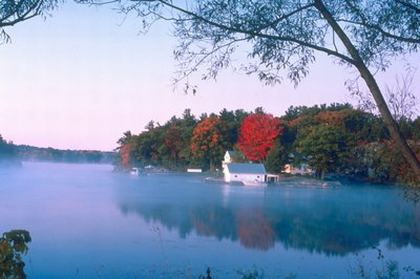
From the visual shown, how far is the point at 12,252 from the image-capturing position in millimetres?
2936

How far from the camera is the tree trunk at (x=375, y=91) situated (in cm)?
358

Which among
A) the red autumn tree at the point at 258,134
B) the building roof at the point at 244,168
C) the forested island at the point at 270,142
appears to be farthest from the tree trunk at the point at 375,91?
the red autumn tree at the point at 258,134

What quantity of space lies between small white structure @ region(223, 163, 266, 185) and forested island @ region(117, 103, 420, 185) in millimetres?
1561

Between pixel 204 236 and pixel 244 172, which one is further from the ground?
pixel 244 172

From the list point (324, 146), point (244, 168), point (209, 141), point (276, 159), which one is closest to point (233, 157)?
point (209, 141)

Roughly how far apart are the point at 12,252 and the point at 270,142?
35.6 metres

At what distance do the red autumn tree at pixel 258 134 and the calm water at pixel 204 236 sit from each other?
14.7m

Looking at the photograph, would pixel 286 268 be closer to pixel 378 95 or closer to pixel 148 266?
pixel 148 266

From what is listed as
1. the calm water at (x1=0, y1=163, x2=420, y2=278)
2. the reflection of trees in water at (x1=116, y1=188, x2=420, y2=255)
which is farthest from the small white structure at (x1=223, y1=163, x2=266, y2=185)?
the calm water at (x1=0, y1=163, x2=420, y2=278)

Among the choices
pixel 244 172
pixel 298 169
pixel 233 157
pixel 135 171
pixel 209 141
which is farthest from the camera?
pixel 135 171

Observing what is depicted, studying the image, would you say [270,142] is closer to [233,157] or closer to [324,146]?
[233,157]

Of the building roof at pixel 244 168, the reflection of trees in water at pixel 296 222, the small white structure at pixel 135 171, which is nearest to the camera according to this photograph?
the reflection of trees in water at pixel 296 222

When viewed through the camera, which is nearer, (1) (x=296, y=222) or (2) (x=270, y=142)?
(1) (x=296, y=222)

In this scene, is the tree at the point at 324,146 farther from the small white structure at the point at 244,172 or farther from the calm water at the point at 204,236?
the calm water at the point at 204,236
